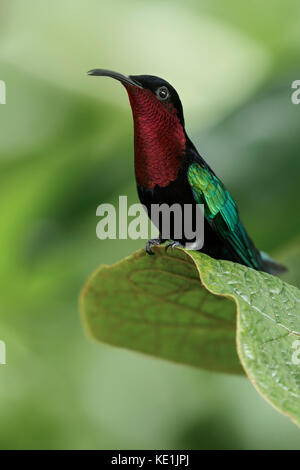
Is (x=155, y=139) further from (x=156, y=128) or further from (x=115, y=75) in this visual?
(x=115, y=75)

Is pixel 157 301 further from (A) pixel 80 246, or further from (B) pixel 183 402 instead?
(B) pixel 183 402

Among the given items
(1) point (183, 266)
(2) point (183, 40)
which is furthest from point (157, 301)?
(2) point (183, 40)

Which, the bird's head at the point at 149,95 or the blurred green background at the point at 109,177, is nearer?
the bird's head at the point at 149,95

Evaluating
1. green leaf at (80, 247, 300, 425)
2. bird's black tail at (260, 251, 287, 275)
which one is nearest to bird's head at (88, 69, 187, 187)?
green leaf at (80, 247, 300, 425)

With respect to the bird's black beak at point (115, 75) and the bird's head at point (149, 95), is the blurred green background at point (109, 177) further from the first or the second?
the bird's black beak at point (115, 75)

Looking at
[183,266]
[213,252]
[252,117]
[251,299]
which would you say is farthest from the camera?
[252,117]

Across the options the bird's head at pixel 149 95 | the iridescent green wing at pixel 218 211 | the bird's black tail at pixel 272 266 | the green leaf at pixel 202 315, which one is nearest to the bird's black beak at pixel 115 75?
the bird's head at pixel 149 95

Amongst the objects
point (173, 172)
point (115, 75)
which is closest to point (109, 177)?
point (173, 172)
